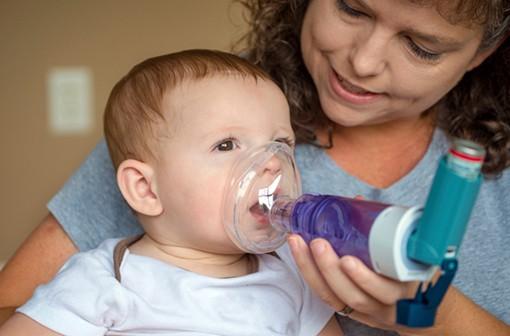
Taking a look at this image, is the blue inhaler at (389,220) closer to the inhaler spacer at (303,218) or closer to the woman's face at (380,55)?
the inhaler spacer at (303,218)

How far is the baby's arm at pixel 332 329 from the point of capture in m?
1.44

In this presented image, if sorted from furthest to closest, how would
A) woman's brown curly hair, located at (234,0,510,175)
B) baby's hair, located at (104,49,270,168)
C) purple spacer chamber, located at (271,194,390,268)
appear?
woman's brown curly hair, located at (234,0,510,175)
baby's hair, located at (104,49,270,168)
purple spacer chamber, located at (271,194,390,268)

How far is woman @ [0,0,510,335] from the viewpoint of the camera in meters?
1.34

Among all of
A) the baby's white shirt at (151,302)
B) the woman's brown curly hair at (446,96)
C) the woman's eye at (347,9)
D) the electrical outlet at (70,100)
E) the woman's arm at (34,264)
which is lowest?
the electrical outlet at (70,100)

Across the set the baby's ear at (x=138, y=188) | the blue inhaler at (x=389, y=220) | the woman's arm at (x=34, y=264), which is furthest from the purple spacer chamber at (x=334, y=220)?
the woman's arm at (x=34, y=264)

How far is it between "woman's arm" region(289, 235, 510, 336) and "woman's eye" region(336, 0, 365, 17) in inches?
19.8

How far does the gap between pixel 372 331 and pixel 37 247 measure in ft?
2.43

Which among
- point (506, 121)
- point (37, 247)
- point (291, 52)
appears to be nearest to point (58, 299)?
point (37, 247)

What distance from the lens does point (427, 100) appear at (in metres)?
1.51

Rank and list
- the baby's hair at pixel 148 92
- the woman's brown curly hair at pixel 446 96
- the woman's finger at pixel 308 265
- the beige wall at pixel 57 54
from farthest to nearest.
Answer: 1. the beige wall at pixel 57 54
2. the woman's brown curly hair at pixel 446 96
3. the baby's hair at pixel 148 92
4. the woman's finger at pixel 308 265

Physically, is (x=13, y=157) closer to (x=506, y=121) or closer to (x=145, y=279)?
(x=145, y=279)

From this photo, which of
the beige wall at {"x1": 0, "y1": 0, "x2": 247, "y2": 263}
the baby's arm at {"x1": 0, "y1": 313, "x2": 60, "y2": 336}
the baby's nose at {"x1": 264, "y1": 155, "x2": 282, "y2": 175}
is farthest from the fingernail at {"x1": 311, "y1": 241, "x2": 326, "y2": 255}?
the beige wall at {"x1": 0, "y1": 0, "x2": 247, "y2": 263}

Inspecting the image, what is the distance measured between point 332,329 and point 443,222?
656 millimetres

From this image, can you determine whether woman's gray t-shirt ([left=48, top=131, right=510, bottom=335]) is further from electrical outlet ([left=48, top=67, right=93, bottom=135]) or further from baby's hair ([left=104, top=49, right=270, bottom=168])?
electrical outlet ([left=48, top=67, right=93, bottom=135])
